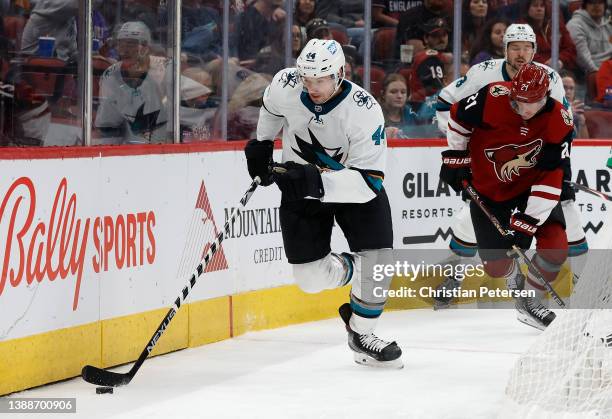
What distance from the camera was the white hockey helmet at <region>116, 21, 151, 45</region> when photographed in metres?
5.30

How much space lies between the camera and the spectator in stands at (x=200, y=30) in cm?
570

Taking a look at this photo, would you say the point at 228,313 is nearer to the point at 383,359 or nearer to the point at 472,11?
the point at 383,359

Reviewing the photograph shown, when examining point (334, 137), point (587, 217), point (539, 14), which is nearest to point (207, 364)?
point (334, 137)

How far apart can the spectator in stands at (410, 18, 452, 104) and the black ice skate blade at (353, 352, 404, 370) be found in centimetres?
279

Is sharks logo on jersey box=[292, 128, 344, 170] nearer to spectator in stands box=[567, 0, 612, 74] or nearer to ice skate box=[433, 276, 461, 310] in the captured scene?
ice skate box=[433, 276, 461, 310]

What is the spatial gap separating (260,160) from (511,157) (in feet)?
4.23

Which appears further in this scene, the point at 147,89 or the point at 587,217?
the point at 587,217

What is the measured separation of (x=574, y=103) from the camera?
7.53 metres

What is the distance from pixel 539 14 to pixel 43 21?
3.55 m

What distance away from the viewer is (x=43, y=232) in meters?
4.21

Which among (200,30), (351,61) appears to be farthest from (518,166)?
(351,61)

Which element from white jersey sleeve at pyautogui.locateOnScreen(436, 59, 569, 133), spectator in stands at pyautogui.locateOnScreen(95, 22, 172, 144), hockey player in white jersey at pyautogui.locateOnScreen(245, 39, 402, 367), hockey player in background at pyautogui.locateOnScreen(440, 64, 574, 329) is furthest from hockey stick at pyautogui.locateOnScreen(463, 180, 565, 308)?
spectator in stands at pyautogui.locateOnScreen(95, 22, 172, 144)

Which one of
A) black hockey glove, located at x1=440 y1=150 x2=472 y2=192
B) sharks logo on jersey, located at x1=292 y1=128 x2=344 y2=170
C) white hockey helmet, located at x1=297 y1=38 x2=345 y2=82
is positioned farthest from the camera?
black hockey glove, located at x1=440 y1=150 x2=472 y2=192

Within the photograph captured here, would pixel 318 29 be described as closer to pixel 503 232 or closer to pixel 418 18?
pixel 418 18
